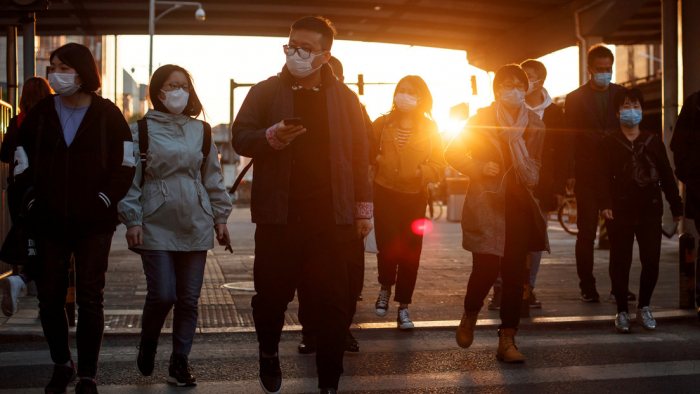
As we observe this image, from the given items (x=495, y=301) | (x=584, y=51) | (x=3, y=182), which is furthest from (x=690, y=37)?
(x=584, y=51)

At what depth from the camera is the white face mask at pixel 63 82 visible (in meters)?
3.83

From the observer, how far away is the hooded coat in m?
4.75

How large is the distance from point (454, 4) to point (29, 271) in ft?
62.8

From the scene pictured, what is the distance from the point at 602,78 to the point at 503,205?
261 cm

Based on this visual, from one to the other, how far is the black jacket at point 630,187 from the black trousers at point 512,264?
125cm

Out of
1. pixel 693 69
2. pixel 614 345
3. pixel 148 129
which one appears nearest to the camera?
pixel 148 129

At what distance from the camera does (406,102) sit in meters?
5.79

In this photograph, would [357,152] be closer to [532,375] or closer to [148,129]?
[148,129]

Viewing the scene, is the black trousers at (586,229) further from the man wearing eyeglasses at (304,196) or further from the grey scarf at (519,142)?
the man wearing eyeglasses at (304,196)

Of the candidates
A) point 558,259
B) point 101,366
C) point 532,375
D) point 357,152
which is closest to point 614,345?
point 532,375

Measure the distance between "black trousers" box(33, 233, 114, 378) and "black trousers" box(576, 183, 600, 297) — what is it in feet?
14.9

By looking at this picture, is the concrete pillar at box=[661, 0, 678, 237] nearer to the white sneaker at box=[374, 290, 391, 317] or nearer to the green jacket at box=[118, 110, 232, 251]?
the white sneaker at box=[374, 290, 391, 317]

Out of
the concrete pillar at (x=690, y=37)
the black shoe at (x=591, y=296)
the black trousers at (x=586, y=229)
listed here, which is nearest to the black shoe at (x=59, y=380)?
the black trousers at (x=586, y=229)

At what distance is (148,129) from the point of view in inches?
163
